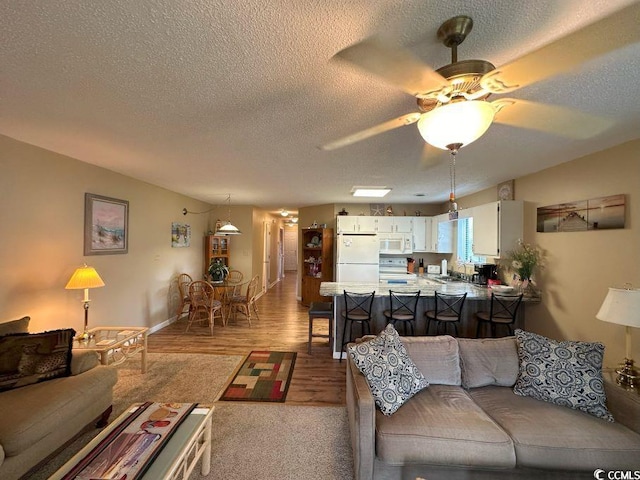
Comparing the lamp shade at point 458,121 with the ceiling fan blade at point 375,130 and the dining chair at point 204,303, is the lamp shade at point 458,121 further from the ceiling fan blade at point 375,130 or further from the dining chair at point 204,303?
the dining chair at point 204,303

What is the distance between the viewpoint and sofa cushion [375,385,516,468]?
1593 millimetres

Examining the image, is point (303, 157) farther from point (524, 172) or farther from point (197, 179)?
point (524, 172)

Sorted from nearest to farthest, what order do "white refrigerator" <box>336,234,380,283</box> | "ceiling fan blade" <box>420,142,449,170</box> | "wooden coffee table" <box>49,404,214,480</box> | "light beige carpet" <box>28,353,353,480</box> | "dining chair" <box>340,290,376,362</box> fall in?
"wooden coffee table" <box>49,404,214,480</box> → "light beige carpet" <box>28,353,353,480</box> → "ceiling fan blade" <box>420,142,449,170</box> → "dining chair" <box>340,290,376,362</box> → "white refrigerator" <box>336,234,380,283</box>

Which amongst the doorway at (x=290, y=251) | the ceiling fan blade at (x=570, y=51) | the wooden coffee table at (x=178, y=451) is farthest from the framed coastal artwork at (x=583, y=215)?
the doorway at (x=290, y=251)

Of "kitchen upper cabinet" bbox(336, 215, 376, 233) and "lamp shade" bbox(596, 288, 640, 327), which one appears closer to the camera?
"lamp shade" bbox(596, 288, 640, 327)

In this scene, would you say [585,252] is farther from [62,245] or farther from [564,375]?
[62,245]

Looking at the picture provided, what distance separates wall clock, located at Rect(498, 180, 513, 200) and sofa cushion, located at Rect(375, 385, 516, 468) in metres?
3.25

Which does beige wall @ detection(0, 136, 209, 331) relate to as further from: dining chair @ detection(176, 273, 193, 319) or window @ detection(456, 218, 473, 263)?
window @ detection(456, 218, 473, 263)

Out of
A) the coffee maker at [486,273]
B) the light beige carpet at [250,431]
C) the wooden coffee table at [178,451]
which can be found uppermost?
the coffee maker at [486,273]

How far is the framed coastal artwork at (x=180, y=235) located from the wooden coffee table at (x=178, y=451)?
3.86m

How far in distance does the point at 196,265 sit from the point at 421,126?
5989 mm

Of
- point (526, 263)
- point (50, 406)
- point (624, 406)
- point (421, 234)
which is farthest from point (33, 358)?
point (421, 234)

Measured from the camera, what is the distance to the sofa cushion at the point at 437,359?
7.23 ft

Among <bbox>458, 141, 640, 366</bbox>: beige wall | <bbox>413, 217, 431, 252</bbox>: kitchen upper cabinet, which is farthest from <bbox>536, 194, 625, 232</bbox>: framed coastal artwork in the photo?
<bbox>413, 217, 431, 252</bbox>: kitchen upper cabinet
